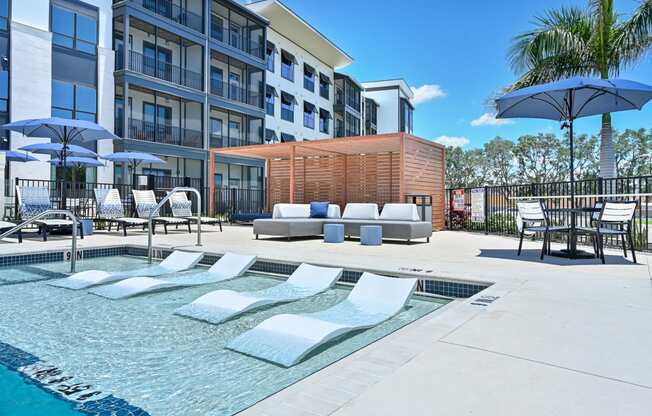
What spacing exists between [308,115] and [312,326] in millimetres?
26964

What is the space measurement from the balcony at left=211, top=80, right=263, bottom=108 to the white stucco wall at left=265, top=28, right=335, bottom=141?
1.20m

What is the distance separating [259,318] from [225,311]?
0.30 m

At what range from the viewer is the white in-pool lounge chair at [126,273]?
199 inches

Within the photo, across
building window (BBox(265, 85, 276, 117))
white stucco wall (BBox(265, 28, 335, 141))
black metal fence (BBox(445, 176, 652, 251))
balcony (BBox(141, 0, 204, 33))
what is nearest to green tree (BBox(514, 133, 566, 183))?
white stucco wall (BBox(265, 28, 335, 141))

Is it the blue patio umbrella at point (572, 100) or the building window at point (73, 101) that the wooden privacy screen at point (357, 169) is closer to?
the blue patio umbrella at point (572, 100)

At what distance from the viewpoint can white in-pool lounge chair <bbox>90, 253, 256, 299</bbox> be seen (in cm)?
466

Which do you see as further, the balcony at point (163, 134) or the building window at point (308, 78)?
the building window at point (308, 78)

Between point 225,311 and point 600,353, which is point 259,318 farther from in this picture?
point 600,353

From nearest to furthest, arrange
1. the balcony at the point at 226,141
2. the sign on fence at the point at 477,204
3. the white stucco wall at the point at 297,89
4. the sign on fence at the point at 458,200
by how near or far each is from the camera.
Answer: the sign on fence at the point at 477,204 → the sign on fence at the point at 458,200 → the balcony at the point at 226,141 → the white stucco wall at the point at 297,89

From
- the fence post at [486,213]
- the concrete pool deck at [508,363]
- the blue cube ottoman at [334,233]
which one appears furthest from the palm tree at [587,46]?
the concrete pool deck at [508,363]

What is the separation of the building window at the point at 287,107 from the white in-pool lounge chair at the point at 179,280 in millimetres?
21457

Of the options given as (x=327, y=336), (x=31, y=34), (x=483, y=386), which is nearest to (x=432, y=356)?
(x=483, y=386)

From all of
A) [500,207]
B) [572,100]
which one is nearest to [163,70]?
[500,207]

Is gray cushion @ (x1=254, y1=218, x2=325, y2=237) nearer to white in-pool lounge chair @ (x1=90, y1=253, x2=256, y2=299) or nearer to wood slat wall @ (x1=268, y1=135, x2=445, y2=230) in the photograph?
wood slat wall @ (x1=268, y1=135, x2=445, y2=230)
